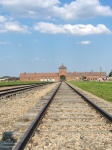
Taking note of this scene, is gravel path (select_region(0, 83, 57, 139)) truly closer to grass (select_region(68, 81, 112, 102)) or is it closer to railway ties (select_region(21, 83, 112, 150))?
railway ties (select_region(21, 83, 112, 150))

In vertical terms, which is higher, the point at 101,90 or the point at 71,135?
the point at 71,135

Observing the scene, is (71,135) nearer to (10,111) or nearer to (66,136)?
(66,136)

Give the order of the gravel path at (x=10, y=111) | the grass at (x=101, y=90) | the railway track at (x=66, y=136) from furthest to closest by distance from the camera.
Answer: the grass at (x=101, y=90) < the gravel path at (x=10, y=111) < the railway track at (x=66, y=136)

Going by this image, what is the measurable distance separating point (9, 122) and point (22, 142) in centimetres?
364

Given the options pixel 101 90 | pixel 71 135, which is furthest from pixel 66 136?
pixel 101 90

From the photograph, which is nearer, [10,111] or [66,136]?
[66,136]

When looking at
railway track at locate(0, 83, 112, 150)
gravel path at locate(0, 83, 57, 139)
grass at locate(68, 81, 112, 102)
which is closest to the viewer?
railway track at locate(0, 83, 112, 150)

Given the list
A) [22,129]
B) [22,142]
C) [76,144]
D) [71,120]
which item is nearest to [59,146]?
[76,144]

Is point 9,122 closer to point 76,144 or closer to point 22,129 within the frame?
point 22,129

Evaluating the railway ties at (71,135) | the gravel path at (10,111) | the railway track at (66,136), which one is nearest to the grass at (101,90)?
the gravel path at (10,111)

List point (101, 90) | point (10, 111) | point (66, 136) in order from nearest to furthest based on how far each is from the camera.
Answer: point (66, 136) → point (10, 111) → point (101, 90)

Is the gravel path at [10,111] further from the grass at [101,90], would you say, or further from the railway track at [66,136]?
the grass at [101,90]

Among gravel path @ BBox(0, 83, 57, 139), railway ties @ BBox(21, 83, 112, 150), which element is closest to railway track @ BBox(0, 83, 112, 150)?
railway ties @ BBox(21, 83, 112, 150)

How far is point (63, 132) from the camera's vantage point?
24.2ft
